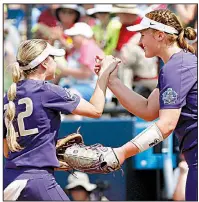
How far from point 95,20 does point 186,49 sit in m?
4.36

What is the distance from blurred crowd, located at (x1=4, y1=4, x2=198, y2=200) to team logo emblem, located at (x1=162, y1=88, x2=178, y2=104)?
3.40 metres

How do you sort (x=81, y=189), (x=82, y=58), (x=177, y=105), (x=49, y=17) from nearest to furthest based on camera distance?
(x=177, y=105), (x=81, y=189), (x=82, y=58), (x=49, y=17)

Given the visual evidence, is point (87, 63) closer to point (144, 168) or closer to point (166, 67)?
point (144, 168)

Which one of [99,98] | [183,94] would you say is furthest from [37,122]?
[183,94]

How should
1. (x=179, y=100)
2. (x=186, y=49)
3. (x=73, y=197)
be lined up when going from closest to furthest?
1. (x=179, y=100)
2. (x=186, y=49)
3. (x=73, y=197)

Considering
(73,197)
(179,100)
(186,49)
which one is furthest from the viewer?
(73,197)

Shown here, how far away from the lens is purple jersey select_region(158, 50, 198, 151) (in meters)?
4.80

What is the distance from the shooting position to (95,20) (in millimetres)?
→ 9375

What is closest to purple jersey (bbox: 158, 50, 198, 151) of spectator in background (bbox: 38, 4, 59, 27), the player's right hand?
the player's right hand

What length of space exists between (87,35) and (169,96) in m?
4.40

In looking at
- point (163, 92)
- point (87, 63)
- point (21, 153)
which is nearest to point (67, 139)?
point (21, 153)

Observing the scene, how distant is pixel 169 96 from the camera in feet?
15.8

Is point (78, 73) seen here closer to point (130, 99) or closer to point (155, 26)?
point (130, 99)

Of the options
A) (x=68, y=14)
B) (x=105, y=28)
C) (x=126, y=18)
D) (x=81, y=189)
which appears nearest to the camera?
(x=81, y=189)
